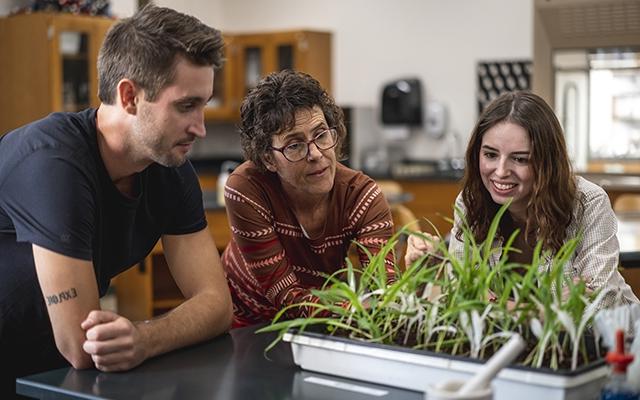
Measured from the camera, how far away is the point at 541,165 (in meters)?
2.39

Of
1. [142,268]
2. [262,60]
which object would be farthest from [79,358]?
[262,60]

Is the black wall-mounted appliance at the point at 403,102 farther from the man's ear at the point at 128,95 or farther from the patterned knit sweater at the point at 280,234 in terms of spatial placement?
the man's ear at the point at 128,95

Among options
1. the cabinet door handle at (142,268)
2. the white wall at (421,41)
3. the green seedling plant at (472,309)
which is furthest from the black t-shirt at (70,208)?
the white wall at (421,41)

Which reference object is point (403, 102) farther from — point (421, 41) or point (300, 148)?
point (300, 148)

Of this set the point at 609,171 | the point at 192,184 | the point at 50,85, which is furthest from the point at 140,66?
the point at 50,85

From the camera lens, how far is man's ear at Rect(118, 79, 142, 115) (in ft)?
6.73

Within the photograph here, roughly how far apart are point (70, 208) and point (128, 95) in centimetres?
29

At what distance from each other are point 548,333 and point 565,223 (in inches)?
35.0

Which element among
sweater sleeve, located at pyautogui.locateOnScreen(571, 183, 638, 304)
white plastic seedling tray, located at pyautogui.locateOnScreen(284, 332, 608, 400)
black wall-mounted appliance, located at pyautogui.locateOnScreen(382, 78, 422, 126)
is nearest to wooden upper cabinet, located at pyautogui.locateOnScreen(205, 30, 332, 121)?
black wall-mounted appliance, located at pyautogui.locateOnScreen(382, 78, 422, 126)

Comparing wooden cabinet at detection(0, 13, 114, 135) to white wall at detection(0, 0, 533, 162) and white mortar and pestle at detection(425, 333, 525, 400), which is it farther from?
white mortar and pestle at detection(425, 333, 525, 400)

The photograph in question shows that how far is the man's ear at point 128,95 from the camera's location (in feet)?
6.73

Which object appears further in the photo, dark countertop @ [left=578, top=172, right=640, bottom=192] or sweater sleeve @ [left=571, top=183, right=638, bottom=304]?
dark countertop @ [left=578, top=172, right=640, bottom=192]

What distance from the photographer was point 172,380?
5.73 ft

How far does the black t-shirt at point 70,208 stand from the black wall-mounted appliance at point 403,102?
5311mm
